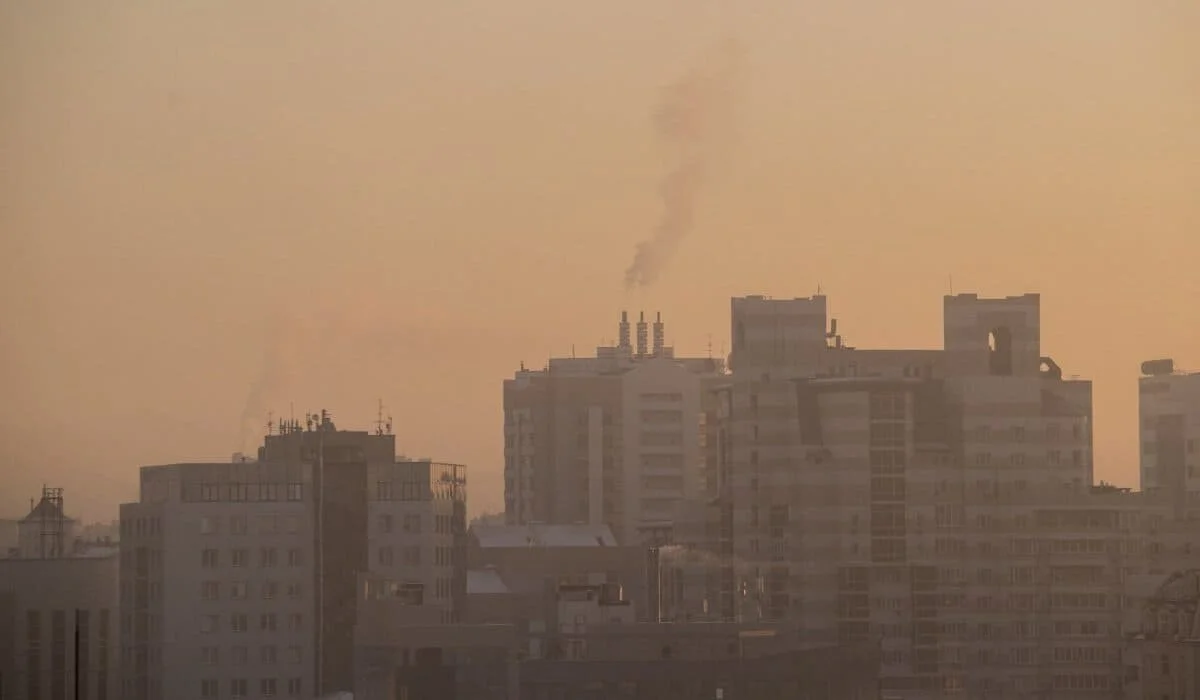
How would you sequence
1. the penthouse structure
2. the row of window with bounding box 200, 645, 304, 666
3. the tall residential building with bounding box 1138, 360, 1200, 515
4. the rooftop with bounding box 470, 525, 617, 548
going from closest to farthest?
1. the row of window with bounding box 200, 645, 304, 666
2. the penthouse structure
3. the tall residential building with bounding box 1138, 360, 1200, 515
4. the rooftop with bounding box 470, 525, 617, 548

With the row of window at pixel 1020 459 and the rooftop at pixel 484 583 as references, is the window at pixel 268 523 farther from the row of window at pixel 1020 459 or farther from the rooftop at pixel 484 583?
the row of window at pixel 1020 459

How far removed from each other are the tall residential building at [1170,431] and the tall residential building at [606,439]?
406 cm

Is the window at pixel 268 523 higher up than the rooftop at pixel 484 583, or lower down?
higher up

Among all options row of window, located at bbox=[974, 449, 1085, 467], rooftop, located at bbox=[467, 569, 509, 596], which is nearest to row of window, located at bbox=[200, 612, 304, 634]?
rooftop, located at bbox=[467, 569, 509, 596]

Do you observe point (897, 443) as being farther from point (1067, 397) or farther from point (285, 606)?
point (285, 606)

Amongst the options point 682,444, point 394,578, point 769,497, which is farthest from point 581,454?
point 394,578

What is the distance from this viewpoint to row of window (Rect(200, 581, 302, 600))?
1112 cm

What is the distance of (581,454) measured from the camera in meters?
17.0

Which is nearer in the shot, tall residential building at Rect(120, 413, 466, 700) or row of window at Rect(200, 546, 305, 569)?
tall residential building at Rect(120, 413, 466, 700)

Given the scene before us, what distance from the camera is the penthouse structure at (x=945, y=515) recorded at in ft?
39.1

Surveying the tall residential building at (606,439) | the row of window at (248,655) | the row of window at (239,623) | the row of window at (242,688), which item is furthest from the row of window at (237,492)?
the tall residential building at (606,439)

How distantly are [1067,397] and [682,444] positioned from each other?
460 centimetres

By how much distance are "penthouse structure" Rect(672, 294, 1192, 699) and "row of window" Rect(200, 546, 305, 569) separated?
7.82 ft

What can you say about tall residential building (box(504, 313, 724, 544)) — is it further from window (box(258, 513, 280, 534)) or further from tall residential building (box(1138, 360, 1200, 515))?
window (box(258, 513, 280, 534))
